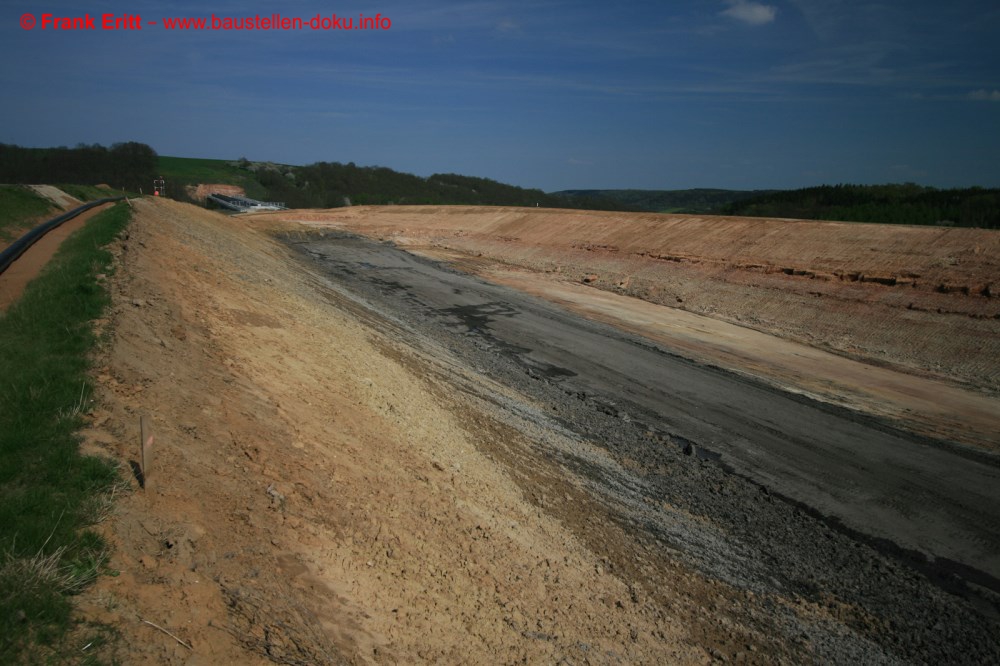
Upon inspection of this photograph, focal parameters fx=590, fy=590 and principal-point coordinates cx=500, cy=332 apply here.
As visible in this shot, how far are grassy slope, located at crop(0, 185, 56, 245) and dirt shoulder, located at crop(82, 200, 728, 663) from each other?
14.0 metres

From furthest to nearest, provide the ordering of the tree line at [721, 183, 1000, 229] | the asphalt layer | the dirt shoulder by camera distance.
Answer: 1. the tree line at [721, 183, 1000, 229]
2. the asphalt layer
3. the dirt shoulder

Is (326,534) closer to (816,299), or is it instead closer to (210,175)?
(816,299)

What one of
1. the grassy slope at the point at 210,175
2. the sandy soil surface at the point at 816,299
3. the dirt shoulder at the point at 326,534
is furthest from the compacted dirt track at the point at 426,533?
the grassy slope at the point at 210,175

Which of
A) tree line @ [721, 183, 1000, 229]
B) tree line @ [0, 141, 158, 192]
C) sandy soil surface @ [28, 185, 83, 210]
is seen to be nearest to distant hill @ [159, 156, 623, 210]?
tree line @ [0, 141, 158, 192]

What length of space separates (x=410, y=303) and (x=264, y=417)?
50.0 feet

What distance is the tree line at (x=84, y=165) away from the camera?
60.7 metres

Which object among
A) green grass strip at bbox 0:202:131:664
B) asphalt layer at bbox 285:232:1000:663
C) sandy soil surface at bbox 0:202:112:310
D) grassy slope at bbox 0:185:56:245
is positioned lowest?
asphalt layer at bbox 285:232:1000:663

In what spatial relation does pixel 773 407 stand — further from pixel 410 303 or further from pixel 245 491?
pixel 410 303

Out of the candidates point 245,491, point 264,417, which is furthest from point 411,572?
point 264,417

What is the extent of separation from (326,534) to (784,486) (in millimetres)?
7751

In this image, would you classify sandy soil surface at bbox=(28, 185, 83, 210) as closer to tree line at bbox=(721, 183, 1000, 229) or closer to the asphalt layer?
the asphalt layer

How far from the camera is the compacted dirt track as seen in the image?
440 centimetres

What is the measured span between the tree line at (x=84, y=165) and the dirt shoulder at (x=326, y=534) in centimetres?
6363

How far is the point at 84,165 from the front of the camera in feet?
209
